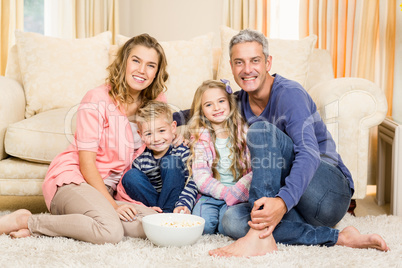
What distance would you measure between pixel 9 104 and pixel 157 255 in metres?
1.31

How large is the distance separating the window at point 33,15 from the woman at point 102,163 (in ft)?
6.59

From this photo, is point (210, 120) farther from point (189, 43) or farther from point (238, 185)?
point (189, 43)

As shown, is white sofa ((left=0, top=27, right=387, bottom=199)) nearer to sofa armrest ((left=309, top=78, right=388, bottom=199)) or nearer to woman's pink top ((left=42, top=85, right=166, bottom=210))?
sofa armrest ((left=309, top=78, right=388, bottom=199))

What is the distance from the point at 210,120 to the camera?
187cm

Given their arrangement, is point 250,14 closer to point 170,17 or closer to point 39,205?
point 170,17

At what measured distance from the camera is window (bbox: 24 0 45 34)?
3523mm

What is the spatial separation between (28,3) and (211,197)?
2630 mm

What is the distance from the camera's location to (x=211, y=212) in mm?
1747

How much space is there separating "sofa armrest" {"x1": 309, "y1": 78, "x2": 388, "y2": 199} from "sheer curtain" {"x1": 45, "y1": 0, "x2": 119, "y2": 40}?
2.46 meters

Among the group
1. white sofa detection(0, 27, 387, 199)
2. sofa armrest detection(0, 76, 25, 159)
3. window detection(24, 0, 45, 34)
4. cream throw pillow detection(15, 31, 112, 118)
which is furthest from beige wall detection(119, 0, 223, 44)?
sofa armrest detection(0, 76, 25, 159)

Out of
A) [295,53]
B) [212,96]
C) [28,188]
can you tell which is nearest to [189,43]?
[295,53]

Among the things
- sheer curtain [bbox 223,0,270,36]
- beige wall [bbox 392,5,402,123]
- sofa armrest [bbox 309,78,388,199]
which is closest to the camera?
sofa armrest [bbox 309,78,388,199]

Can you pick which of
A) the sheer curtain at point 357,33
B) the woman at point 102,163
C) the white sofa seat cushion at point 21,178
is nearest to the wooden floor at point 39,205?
the white sofa seat cushion at point 21,178

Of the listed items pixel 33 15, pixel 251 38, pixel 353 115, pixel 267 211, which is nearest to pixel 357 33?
pixel 353 115
